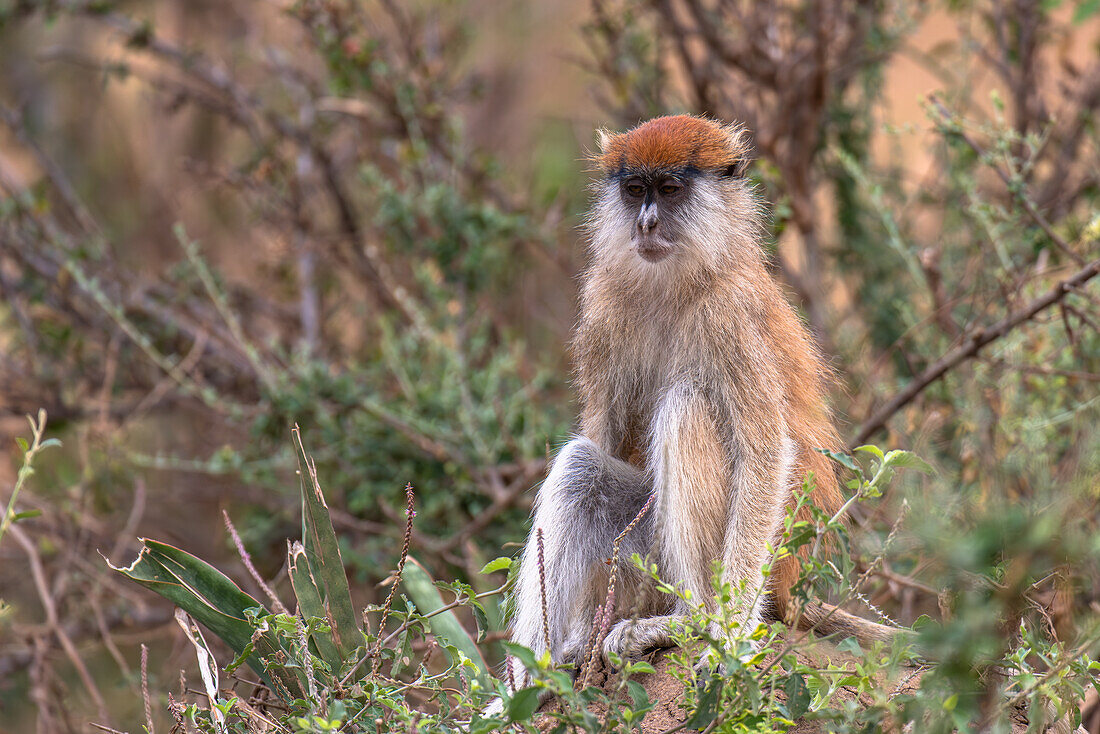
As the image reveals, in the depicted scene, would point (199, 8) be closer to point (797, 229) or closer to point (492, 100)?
point (492, 100)

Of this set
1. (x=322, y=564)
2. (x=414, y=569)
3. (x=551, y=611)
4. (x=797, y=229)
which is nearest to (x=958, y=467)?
(x=797, y=229)

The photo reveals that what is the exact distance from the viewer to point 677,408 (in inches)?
123

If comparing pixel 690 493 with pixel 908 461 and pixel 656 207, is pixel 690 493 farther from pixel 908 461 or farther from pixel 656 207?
pixel 656 207

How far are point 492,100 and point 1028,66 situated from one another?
484 centimetres

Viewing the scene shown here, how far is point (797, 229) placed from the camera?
223 inches

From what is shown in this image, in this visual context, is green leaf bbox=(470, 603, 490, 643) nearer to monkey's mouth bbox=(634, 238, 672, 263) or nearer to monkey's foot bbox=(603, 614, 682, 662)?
monkey's foot bbox=(603, 614, 682, 662)

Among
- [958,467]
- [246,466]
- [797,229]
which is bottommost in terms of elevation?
[246,466]

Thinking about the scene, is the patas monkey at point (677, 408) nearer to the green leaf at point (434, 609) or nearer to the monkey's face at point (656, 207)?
the monkey's face at point (656, 207)

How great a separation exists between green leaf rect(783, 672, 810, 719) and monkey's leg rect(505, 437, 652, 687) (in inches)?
42.3

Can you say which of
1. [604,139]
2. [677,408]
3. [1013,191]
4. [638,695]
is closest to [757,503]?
[677,408]

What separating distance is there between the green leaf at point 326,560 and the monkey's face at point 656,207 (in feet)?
4.33

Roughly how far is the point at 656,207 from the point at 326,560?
5.08ft

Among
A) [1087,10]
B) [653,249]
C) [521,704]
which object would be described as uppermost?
[1087,10]

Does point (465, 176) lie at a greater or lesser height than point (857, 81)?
lesser
